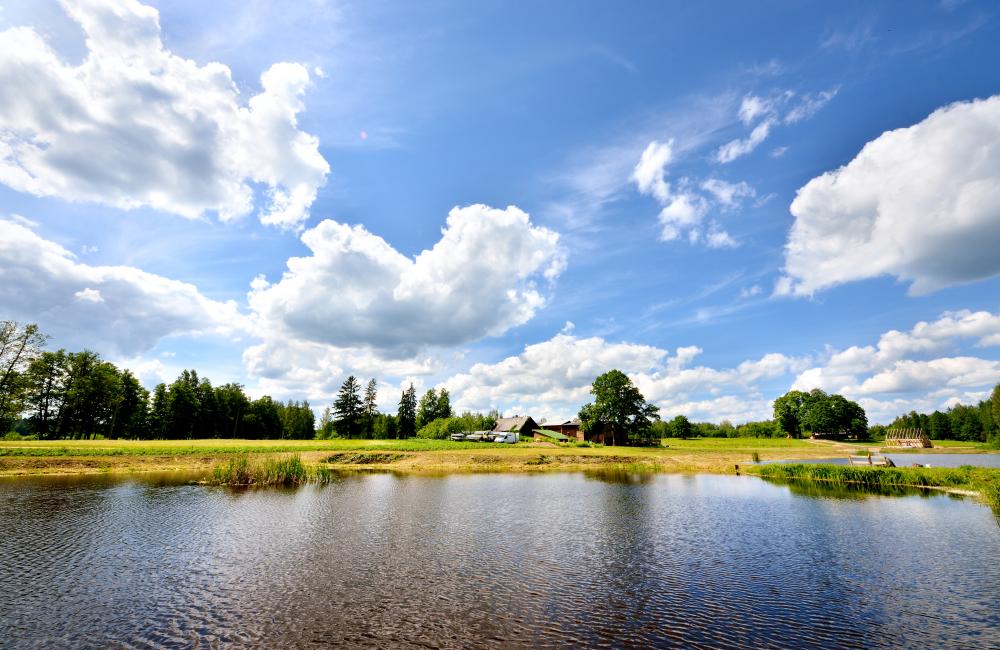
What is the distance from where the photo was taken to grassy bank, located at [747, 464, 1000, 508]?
48.4 m

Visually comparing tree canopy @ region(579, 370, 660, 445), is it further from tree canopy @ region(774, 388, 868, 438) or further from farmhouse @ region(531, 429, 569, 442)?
tree canopy @ region(774, 388, 868, 438)

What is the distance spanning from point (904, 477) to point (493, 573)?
59.4 meters

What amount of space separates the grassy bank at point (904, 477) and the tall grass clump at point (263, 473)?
2526 inches

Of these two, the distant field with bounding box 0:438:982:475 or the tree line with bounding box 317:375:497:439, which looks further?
the tree line with bounding box 317:375:497:439

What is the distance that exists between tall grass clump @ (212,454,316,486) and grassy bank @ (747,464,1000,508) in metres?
64.2

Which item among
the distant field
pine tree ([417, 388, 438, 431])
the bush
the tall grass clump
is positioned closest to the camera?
the tall grass clump

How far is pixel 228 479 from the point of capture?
5356 centimetres

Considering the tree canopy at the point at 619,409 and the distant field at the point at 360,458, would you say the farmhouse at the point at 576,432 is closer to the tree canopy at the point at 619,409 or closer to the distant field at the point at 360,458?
the tree canopy at the point at 619,409

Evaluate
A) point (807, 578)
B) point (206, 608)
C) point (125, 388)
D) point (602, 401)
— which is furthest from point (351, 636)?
point (125, 388)

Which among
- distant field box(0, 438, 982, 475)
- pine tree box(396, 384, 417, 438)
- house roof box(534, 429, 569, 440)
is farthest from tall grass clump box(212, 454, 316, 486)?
pine tree box(396, 384, 417, 438)

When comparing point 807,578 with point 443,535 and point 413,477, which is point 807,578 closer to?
point 443,535

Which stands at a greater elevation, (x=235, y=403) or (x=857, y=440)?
(x=235, y=403)

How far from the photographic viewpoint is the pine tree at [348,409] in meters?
150

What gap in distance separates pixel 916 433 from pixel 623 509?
15321 centimetres
